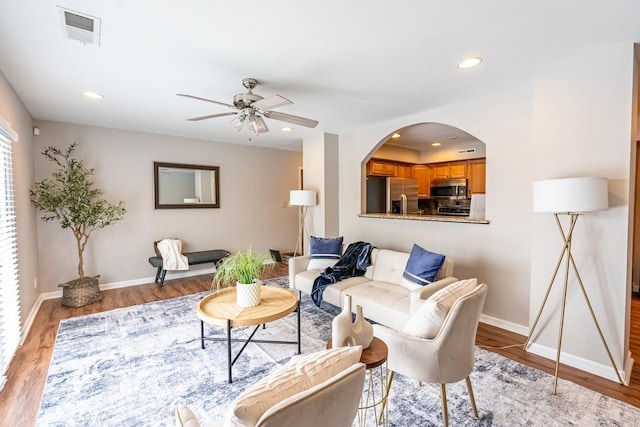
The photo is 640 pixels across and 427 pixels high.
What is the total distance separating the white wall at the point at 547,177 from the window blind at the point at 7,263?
4.25 metres

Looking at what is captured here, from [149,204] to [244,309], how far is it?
3441 millimetres

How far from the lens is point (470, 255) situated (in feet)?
11.6

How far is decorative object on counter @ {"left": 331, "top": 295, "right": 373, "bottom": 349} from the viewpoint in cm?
146

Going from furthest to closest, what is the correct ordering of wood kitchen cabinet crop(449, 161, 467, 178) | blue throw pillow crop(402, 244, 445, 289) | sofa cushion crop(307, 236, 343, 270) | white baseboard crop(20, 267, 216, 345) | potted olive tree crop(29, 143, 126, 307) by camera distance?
wood kitchen cabinet crop(449, 161, 467, 178) → sofa cushion crop(307, 236, 343, 270) → potted olive tree crop(29, 143, 126, 307) → white baseboard crop(20, 267, 216, 345) → blue throw pillow crop(402, 244, 445, 289)

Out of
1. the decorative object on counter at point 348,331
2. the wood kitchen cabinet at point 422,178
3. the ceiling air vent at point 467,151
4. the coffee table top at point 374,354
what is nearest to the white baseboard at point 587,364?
the coffee table top at point 374,354

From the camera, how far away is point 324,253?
4090 millimetres

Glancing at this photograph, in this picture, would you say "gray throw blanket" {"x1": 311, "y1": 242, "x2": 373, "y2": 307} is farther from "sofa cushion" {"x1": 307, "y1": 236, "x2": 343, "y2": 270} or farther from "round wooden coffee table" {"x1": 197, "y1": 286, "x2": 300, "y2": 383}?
"round wooden coffee table" {"x1": 197, "y1": 286, "x2": 300, "y2": 383}

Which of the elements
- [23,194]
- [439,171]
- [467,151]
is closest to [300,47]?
[23,194]

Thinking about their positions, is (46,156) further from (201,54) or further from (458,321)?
(458,321)

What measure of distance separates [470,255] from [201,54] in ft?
11.1

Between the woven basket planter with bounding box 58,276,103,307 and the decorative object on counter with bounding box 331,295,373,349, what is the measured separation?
4063mm

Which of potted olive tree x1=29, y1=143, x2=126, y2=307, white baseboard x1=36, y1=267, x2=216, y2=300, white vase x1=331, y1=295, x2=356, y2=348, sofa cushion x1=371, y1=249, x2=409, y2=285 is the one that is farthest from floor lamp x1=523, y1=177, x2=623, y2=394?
white baseboard x1=36, y1=267, x2=216, y2=300

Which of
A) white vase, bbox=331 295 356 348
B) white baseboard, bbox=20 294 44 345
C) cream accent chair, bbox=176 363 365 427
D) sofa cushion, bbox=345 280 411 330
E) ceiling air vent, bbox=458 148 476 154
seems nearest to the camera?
cream accent chair, bbox=176 363 365 427

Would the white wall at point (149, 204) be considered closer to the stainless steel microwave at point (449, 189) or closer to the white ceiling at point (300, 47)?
the white ceiling at point (300, 47)
